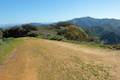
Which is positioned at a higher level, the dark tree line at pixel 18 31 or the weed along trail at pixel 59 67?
the weed along trail at pixel 59 67

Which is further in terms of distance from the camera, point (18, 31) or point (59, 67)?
point (18, 31)

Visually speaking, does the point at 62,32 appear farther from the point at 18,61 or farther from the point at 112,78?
the point at 112,78

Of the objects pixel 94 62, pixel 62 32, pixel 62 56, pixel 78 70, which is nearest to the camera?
pixel 78 70

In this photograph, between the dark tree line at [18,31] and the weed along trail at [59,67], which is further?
the dark tree line at [18,31]

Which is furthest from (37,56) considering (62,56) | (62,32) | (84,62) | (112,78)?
(62,32)

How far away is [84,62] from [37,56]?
408cm

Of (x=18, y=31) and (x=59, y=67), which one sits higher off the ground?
(x=59, y=67)

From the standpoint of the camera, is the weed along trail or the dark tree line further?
the dark tree line

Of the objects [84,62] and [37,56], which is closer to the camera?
[84,62]

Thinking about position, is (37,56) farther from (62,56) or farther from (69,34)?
(69,34)

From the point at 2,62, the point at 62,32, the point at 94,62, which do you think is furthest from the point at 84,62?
the point at 62,32

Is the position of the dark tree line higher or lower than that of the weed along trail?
lower

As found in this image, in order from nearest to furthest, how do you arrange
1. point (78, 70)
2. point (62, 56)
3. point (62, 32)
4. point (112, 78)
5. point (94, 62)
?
point (112, 78) < point (78, 70) < point (94, 62) < point (62, 56) < point (62, 32)

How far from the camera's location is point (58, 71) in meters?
13.5
